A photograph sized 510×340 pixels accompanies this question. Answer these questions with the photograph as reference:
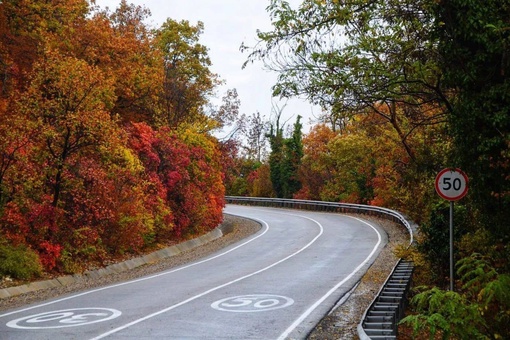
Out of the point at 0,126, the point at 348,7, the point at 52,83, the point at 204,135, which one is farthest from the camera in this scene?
the point at 204,135

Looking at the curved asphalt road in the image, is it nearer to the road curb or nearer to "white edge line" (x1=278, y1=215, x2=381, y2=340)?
"white edge line" (x1=278, y1=215, x2=381, y2=340)

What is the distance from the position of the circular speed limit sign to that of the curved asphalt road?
3661 mm

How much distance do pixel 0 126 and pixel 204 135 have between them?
1765 centimetres

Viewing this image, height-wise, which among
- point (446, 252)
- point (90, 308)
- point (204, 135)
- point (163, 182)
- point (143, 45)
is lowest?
point (90, 308)

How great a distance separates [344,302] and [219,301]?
2.97 meters

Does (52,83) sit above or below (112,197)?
above

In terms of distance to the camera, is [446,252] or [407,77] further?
[446,252]

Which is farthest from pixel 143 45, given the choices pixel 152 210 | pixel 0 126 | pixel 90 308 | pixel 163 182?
pixel 90 308

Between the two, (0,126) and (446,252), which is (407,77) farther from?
(0,126)

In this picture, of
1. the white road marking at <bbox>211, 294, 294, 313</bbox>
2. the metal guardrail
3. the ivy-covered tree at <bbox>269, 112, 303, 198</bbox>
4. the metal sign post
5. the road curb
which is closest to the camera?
the metal guardrail

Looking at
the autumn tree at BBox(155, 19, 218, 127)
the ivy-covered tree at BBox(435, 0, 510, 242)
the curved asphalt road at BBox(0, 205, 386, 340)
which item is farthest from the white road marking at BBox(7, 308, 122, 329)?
the autumn tree at BBox(155, 19, 218, 127)

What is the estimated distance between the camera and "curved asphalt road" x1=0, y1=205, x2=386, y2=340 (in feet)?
39.4

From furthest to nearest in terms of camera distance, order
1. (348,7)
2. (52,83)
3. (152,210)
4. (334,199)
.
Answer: (334,199) < (152,210) < (52,83) < (348,7)

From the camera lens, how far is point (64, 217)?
73.6ft
